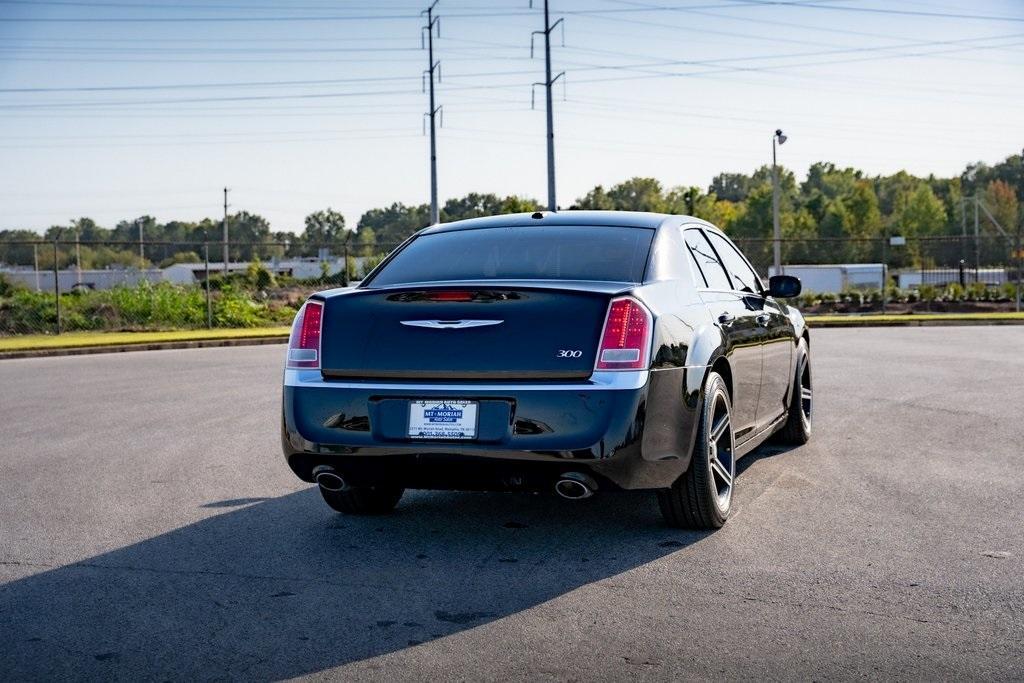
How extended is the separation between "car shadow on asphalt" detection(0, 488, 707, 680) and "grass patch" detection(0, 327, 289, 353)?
1780cm

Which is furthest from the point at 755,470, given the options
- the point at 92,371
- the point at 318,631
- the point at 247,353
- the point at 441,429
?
the point at 247,353

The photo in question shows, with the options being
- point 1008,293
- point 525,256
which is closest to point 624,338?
point 525,256

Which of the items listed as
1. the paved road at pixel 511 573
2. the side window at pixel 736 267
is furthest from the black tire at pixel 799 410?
the side window at pixel 736 267

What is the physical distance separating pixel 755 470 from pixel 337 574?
3.51 metres

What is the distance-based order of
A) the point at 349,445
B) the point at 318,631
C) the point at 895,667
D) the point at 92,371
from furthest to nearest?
the point at 92,371, the point at 349,445, the point at 318,631, the point at 895,667

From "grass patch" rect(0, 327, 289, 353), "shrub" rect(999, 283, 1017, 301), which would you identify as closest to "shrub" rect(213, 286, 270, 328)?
"grass patch" rect(0, 327, 289, 353)

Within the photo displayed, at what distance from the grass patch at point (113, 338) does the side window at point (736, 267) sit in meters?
17.5

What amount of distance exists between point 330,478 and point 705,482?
1.81m

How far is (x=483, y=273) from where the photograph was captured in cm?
611

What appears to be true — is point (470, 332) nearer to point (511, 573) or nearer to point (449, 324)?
point (449, 324)

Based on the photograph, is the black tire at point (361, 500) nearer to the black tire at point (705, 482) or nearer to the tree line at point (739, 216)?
the black tire at point (705, 482)

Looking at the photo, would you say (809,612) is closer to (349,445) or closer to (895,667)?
(895,667)

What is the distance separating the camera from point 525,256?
6.20 metres

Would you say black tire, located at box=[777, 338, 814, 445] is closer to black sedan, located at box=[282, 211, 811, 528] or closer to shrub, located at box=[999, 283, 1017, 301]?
black sedan, located at box=[282, 211, 811, 528]
